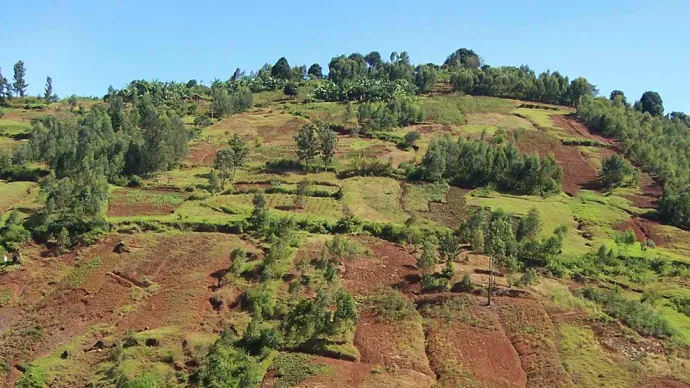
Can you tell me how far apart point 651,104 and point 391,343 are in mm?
133400

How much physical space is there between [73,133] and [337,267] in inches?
2223

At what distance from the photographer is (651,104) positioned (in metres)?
149

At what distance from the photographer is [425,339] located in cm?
4294

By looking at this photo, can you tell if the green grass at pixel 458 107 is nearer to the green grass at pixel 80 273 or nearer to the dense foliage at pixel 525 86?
the dense foliage at pixel 525 86

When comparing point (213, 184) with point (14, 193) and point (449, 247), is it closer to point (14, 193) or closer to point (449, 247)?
point (14, 193)

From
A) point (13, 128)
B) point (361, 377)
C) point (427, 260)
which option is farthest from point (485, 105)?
point (361, 377)

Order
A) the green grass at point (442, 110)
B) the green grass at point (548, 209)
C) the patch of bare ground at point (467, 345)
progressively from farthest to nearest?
1. the green grass at point (442, 110)
2. the green grass at point (548, 209)
3. the patch of bare ground at point (467, 345)

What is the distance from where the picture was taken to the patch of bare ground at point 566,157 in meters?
86.8

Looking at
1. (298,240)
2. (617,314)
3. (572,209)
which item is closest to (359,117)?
(572,209)

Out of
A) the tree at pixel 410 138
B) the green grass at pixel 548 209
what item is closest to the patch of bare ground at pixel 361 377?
the green grass at pixel 548 209

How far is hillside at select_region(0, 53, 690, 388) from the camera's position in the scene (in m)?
39.1

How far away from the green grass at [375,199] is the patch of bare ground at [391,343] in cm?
2155

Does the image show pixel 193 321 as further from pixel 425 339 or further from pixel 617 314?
pixel 617 314

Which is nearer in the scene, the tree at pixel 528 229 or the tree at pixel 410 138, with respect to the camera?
the tree at pixel 528 229
